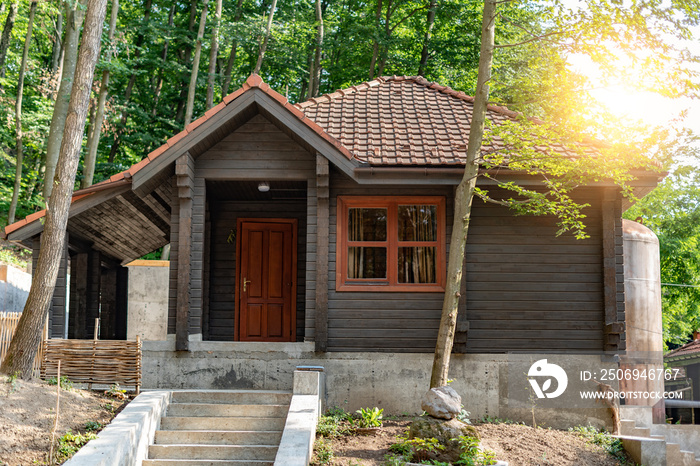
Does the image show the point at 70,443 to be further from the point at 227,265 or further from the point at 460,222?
the point at 227,265

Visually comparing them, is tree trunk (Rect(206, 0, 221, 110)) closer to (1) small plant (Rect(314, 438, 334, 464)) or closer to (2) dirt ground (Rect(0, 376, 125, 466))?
(2) dirt ground (Rect(0, 376, 125, 466))

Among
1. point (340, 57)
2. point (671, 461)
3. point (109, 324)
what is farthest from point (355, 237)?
point (340, 57)

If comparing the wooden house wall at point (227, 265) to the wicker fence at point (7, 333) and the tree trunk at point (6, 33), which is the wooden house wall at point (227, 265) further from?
the tree trunk at point (6, 33)

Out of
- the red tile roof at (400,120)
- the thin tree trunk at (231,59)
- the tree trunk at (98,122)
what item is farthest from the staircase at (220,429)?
the thin tree trunk at (231,59)

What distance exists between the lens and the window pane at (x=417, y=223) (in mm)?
10812

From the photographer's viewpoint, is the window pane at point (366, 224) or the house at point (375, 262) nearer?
the house at point (375, 262)

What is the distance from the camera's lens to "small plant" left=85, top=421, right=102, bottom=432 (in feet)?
24.9

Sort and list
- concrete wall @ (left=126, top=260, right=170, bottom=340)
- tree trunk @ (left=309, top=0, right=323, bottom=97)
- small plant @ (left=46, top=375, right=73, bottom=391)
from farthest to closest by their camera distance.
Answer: tree trunk @ (left=309, top=0, right=323, bottom=97), concrete wall @ (left=126, top=260, right=170, bottom=340), small plant @ (left=46, top=375, right=73, bottom=391)

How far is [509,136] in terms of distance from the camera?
9.03m

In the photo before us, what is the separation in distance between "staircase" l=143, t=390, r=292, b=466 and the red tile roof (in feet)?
13.2

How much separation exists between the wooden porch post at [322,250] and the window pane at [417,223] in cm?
127

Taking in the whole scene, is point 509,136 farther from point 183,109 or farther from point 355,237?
point 183,109

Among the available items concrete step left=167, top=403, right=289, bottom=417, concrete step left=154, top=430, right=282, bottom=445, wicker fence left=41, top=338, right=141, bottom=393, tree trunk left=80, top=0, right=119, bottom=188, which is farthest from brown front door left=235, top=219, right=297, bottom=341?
tree trunk left=80, top=0, right=119, bottom=188

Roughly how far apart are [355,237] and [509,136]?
122 inches
